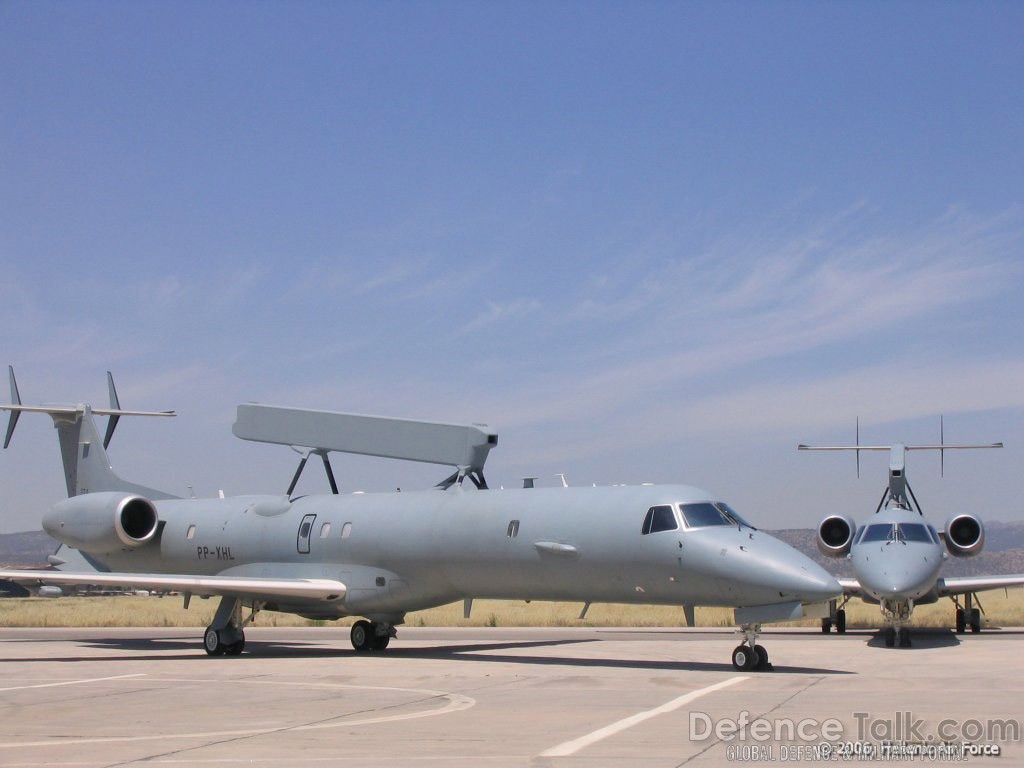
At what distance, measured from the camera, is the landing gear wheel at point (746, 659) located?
17344mm

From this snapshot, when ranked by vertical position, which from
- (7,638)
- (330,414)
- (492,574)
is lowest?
(7,638)

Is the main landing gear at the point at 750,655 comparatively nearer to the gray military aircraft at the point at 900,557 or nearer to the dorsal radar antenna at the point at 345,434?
the gray military aircraft at the point at 900,557

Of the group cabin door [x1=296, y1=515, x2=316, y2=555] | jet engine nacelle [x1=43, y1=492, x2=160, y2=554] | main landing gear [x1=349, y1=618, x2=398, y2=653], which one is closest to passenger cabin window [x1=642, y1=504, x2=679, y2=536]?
main landing gear [x1=349, y1=618, x2=398, y2=653]

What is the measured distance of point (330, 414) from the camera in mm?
30078

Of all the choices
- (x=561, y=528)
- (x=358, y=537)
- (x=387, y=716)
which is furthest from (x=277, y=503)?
(x=387, y=716)

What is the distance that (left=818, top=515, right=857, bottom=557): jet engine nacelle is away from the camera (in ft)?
96.8

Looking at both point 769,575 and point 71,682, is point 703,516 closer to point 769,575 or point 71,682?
point 769,575

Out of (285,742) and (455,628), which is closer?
(285,742)

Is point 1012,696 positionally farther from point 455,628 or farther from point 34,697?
point 455,628

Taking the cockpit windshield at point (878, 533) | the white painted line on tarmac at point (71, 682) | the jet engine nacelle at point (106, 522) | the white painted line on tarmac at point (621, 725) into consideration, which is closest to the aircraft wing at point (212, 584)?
the white painted line on tarmac at point (71, 682)

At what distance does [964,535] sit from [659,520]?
1364 cm

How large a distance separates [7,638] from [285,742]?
22.7 metres

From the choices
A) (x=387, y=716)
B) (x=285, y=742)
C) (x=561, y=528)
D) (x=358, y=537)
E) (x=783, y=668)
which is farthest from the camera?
(x=358, y=537)

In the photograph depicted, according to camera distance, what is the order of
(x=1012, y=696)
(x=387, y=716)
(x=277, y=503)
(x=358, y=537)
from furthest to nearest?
(x=277, y=503) < (x=358, y=537) < (x=1012, y=696) < (x=387, y=716)
